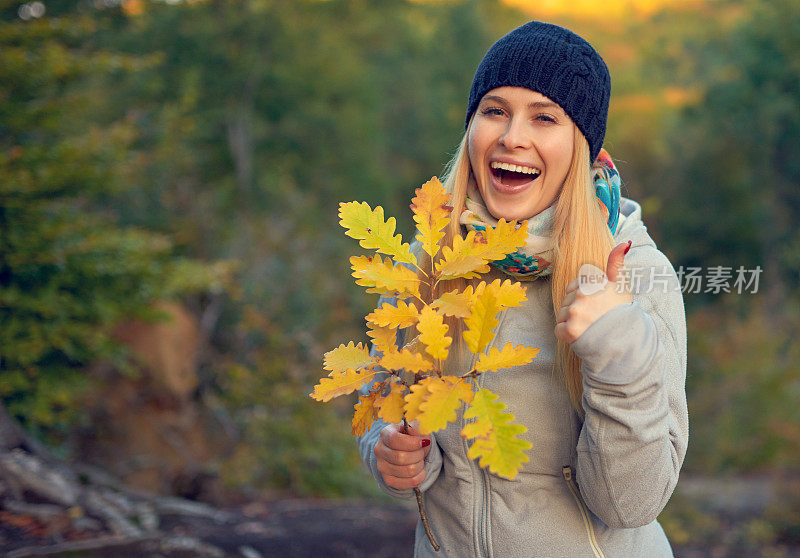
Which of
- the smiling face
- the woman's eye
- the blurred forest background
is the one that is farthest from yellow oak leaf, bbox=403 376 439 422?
the blurred forest background

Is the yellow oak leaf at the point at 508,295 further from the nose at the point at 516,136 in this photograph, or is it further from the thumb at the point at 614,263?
the nose at the point at 516,136

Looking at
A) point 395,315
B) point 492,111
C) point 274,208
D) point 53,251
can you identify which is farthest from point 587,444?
point 274,208

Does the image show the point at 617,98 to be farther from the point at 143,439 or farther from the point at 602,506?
the point at 602,506

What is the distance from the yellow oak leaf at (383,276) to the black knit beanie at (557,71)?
598mm

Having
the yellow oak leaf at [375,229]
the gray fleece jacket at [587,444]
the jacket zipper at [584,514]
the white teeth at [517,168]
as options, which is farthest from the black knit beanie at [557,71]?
the jacket zipper at [584,514]

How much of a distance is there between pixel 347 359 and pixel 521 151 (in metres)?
0.64

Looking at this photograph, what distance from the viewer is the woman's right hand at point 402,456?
153 centimetres

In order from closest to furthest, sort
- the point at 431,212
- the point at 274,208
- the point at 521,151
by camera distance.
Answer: the point at 431,212, the point at 521,151, the point at 274,208

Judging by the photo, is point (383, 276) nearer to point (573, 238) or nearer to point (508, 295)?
point (508, 295)

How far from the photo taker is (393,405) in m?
1.34

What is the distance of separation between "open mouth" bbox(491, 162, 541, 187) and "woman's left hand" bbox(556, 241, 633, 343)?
395mm

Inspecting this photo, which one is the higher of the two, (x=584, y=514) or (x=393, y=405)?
(x=393, y=405)

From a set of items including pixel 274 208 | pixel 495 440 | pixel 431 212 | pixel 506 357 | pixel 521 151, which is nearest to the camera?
pixel 495 440

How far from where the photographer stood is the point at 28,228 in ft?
15.3
